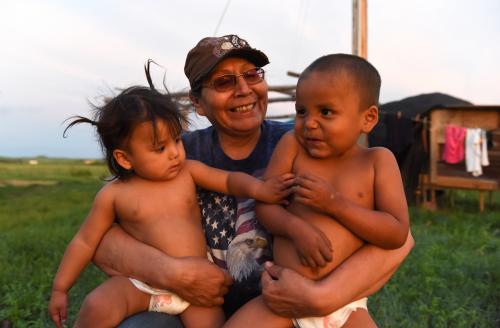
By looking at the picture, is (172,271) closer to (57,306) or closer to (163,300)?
(163,300)

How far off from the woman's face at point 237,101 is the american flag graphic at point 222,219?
322 mm

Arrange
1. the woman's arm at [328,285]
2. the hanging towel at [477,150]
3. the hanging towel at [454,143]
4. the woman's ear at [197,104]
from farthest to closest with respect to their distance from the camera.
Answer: the hanging towel at [454,143], the hanging towel at [477,150], the woman's ear at [197,104], the woman's arm at [328,285]

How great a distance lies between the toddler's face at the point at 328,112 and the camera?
1.81 metres

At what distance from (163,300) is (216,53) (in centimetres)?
108

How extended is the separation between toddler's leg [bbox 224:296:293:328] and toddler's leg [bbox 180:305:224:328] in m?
0.19

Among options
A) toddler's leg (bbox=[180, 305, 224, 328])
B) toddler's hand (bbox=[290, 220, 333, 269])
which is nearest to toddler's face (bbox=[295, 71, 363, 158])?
toddler's hand (bbox=[290, 220, 333, 269])

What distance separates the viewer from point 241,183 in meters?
2.05

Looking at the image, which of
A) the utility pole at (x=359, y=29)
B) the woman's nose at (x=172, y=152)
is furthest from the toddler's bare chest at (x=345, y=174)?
the utility pole at (x=359, y=29)

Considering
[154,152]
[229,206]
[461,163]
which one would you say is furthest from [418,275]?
[461,163]

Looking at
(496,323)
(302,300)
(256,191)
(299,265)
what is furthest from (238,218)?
(496,323)

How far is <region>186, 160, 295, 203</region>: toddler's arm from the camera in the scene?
191 centimetres

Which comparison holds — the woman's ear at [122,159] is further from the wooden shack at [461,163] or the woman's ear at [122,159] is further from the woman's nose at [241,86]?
the wooden shack at [461,163]

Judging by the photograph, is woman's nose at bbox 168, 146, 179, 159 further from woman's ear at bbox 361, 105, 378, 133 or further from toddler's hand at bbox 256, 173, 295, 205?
woman's ear at bbox 361, 105, 378, 133

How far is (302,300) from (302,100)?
733 mm
